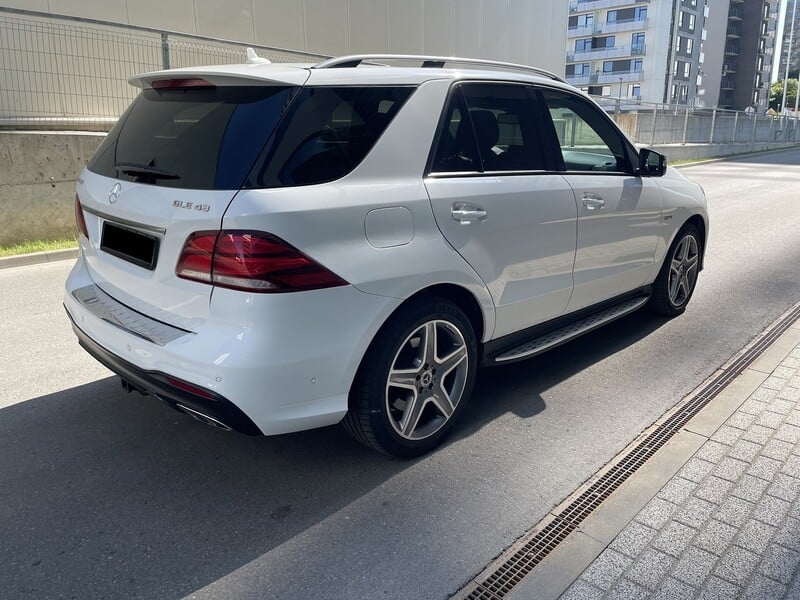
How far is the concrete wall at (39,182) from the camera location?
312 inches

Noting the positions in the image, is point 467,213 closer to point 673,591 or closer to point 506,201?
point 506,201

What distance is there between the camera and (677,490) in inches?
120

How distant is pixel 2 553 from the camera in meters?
2.57

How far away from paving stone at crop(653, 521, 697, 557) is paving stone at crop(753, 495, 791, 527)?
0.34 m

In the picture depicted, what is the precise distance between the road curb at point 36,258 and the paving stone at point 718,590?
755 centimetres

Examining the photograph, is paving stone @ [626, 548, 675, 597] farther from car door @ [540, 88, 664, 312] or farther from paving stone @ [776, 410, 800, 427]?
car door @ [540, 88, 664, 312]

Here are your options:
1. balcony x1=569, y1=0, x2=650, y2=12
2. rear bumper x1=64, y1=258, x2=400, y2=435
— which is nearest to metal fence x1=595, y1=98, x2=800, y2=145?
rear bumper x1=64, y1=258, x2=400, y2=435

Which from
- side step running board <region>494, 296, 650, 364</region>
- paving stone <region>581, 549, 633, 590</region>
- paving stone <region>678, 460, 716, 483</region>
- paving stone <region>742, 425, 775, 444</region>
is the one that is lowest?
paving stone <region>581, 549, 633, 590</region>

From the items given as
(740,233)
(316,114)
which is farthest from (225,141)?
(740,233)

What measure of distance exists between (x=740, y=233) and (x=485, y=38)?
567 inches

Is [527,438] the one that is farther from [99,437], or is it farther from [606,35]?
[606,35]

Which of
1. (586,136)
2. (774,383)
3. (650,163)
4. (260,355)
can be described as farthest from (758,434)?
(260,355)

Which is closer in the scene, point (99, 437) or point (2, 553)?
point (2, 553)

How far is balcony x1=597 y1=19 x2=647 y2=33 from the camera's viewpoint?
77312 millimetres
